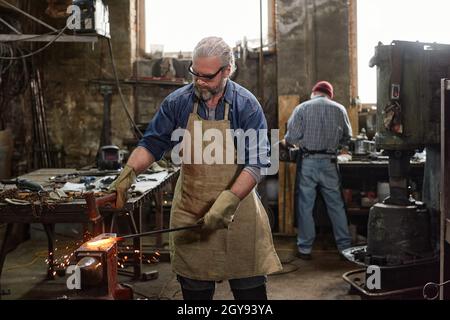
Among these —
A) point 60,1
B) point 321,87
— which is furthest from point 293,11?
point 60,1

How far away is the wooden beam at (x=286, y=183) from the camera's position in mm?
7113

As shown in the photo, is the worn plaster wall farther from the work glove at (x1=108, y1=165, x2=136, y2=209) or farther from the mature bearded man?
the work glove at (x1=108, y1=165, x2=136, y2=209)

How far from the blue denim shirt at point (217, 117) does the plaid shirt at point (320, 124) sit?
122 inches

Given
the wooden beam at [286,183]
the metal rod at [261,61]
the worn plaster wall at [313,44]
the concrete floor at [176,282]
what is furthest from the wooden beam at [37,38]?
the worn plaster wall at [313,44]

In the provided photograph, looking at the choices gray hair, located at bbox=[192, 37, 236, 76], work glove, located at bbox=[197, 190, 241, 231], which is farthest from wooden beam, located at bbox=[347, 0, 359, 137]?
work glove, located at bbox=[197, 190, 241, 231]

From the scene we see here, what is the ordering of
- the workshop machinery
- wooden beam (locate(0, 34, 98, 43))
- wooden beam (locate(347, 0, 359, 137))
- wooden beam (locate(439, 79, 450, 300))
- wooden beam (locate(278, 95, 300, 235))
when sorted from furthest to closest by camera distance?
wooden beam (locate(347, 0, 359, 137)), wooden beam (locate(278, 95, 300, 235)), wooden beam (locate(0, 34, 98, 43)), the workshop machinery, wooden beam (locate(439, 79, 450, 300))

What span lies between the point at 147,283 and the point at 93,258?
2960mm

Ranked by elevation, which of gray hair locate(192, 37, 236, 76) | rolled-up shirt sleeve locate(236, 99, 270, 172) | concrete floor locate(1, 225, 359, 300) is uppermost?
gray hair locate(192, 37, 236, 76)

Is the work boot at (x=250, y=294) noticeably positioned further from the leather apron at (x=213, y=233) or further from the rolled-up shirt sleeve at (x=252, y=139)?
the rolled-up shirt sleeve at (x=252, y=139)

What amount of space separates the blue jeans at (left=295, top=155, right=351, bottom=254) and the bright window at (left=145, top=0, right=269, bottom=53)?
2505 millimetres

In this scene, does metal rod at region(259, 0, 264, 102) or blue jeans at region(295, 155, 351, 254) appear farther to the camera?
metal rod at region(259, 0, 264, 102)

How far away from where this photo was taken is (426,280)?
4508mm

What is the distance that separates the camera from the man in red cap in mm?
6117

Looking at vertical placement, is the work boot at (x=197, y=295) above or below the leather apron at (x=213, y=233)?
below
